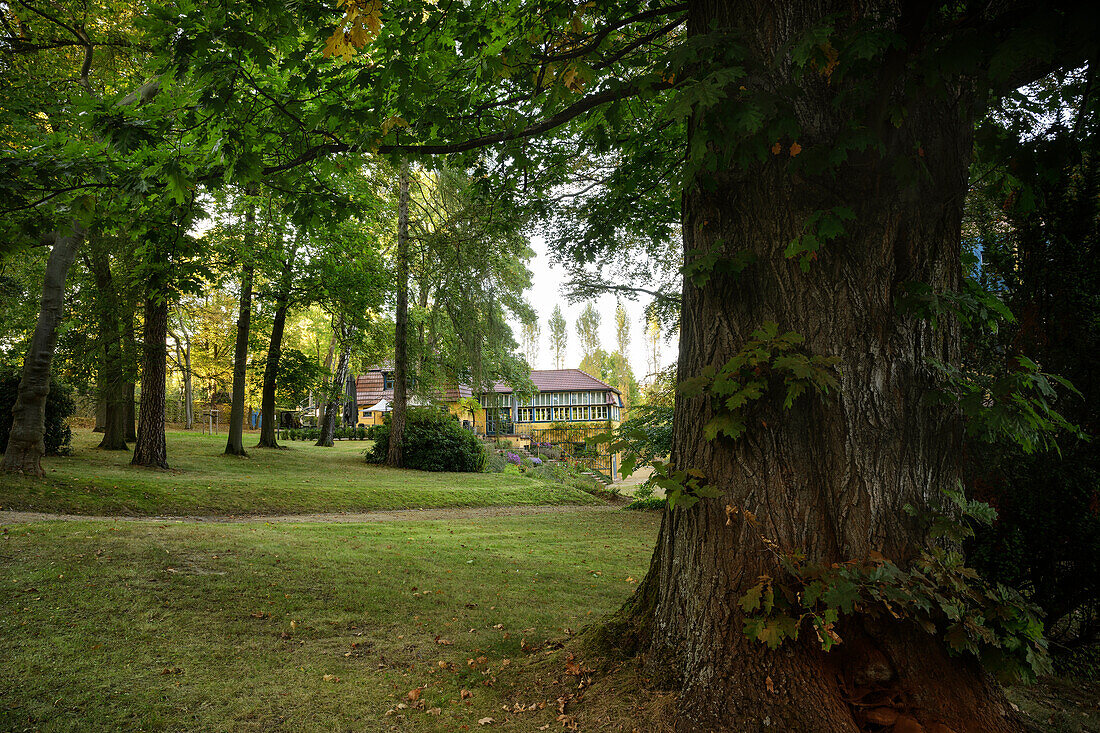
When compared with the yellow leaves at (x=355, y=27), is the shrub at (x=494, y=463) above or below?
below

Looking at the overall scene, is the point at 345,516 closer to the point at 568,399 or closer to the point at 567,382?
the point at 568,399

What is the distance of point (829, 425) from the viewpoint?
2.73 meters

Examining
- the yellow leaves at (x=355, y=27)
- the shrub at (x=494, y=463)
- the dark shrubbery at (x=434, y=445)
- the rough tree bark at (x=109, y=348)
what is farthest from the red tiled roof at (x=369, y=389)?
the yellow leaves at (x=355, y=27)

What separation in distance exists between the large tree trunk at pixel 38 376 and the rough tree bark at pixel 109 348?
136 inches

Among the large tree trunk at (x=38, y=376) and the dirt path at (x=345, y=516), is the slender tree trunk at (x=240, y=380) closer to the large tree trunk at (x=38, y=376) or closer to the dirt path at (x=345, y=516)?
the large tree trunk at (x=38, y=376)

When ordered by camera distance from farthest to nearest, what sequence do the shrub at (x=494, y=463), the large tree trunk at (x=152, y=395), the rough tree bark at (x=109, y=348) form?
the shrub at (x=494, y=463)
the rough tree bark at (x=109, y=348)
the large tree trunk at (x=152, y=395)

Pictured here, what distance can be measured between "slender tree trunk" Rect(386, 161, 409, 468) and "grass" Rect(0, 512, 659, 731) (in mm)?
10447

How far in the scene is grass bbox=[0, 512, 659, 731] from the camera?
10.2ft

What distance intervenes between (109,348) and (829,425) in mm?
15933

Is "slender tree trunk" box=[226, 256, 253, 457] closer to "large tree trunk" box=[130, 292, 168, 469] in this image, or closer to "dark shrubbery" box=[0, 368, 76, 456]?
"large tree trunk" box=[130, 292, 168, 469]

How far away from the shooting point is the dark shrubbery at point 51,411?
11797 millimetres

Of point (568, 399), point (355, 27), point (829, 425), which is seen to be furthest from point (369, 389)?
point (829, 425)

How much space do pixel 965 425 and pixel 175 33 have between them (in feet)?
17.2

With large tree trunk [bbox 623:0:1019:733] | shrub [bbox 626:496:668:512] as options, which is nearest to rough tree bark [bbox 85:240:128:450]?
shrub [bbox 626:496:668:512]
